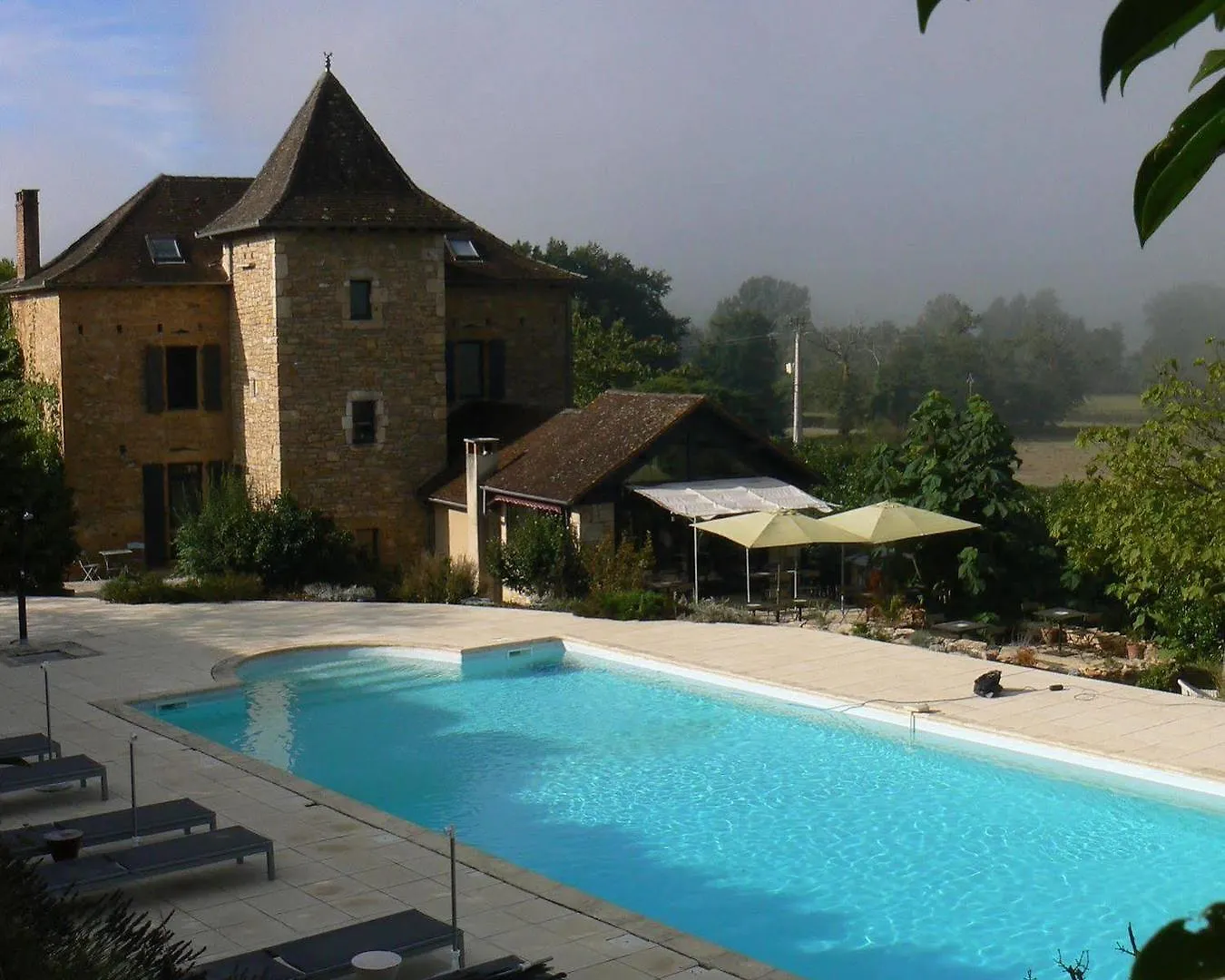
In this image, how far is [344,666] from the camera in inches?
803

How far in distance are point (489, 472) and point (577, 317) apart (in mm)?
32220

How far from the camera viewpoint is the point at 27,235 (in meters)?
32.9

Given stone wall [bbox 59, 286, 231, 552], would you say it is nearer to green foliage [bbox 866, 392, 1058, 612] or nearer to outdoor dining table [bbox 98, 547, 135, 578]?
outdoor dining table [bbox 98, 547, 135, 578]

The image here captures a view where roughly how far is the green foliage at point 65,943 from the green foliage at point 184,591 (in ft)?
53.1

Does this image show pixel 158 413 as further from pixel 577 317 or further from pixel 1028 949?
pixel 577 317

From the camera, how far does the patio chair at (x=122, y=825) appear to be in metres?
10.6

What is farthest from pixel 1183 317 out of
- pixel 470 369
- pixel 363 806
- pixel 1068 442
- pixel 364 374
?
pixel 363 806

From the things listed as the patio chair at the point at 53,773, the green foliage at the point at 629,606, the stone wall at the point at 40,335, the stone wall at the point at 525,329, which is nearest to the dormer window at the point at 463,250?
the stone wall at the point at 525,329

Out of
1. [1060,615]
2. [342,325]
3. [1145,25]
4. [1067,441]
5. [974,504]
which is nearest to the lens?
[1145,25]

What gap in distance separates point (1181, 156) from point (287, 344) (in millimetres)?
28540

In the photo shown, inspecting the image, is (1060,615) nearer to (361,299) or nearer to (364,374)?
(364,374)

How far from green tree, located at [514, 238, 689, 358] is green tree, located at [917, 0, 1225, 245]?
2747 inches

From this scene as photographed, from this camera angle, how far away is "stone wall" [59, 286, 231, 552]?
29891 millimetres

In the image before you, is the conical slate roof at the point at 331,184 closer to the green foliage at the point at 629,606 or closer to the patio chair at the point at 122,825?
the green foliage at the point at 629,606
